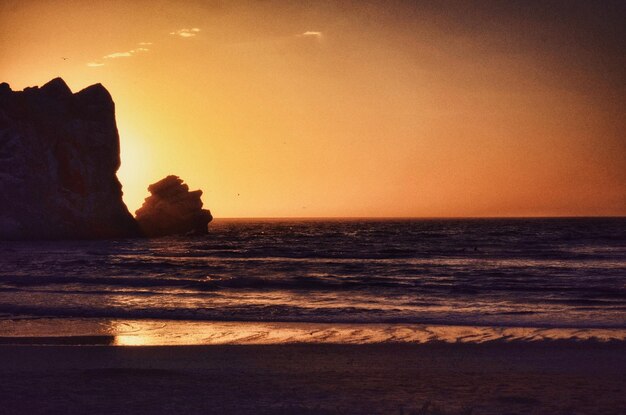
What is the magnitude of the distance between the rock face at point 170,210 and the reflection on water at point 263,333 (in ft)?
293

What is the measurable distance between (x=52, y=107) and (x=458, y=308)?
82.6m

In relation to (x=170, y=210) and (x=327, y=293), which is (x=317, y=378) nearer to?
(x=327, y=293)

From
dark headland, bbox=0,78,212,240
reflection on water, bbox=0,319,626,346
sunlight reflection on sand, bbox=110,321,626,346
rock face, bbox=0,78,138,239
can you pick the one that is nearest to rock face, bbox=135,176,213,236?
dark headland, bbox=0,78,212,240

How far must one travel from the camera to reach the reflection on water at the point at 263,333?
13500 mm

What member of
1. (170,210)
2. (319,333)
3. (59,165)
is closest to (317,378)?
(319,333)

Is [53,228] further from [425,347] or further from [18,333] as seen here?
[425,347]

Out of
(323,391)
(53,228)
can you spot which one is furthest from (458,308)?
(53,228)

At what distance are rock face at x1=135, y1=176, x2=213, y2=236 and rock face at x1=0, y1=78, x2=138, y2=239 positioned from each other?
26.7ft

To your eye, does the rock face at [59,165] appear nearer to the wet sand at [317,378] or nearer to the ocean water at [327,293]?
the ocean water at [327,293]

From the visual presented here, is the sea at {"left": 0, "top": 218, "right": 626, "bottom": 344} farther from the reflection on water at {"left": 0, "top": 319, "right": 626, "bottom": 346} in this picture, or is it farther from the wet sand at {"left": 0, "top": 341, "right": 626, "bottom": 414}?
the wet sand at {"left": 0, "top": 341, "right": 626, "bottom": 414}

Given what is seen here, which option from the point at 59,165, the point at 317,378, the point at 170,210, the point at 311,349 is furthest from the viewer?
the point at 170,210

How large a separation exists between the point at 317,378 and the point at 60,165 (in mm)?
86272

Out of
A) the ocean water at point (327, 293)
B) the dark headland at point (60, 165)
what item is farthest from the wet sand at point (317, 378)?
the dark headland at point (60, 165)

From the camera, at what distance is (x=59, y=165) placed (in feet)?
286
